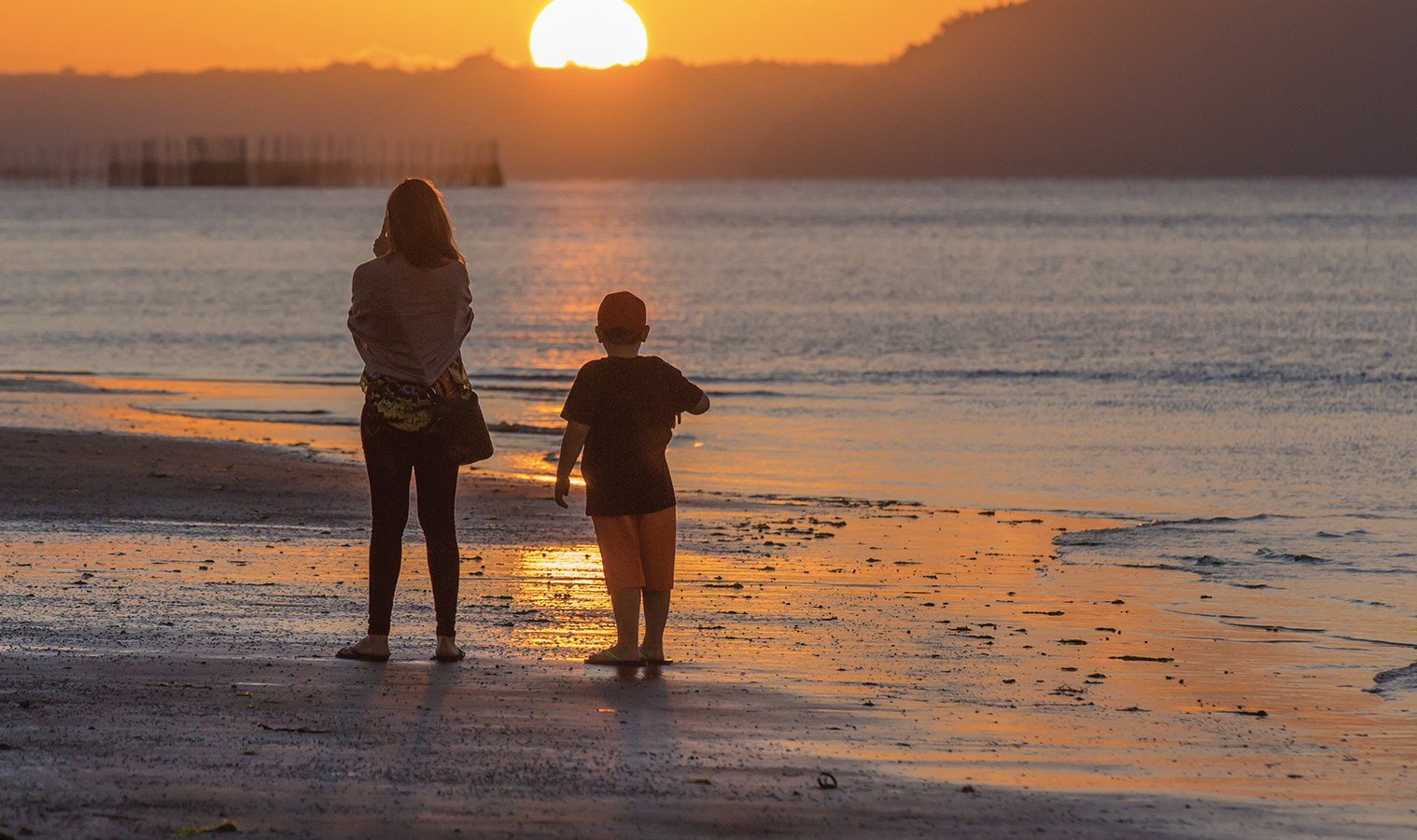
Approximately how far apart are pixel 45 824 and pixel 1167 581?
610cm

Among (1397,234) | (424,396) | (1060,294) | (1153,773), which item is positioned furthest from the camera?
(1397,234)

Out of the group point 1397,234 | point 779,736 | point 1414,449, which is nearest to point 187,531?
point 779,736

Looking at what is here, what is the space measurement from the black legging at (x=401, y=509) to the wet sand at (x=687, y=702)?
262mm

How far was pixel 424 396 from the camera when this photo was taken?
5684mm

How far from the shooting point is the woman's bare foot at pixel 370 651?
5727 mm

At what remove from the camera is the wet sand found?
411cm

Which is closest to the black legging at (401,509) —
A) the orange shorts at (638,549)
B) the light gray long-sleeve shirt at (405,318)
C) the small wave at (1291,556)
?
the light gray long-sleeve shirt at (405,318)

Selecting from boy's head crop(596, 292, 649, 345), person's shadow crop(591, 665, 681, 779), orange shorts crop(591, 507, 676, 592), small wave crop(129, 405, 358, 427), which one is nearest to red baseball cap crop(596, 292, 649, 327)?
boy's head crop(596, 292, 649, 345)

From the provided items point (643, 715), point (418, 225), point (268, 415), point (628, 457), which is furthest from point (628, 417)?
point (268, 415)

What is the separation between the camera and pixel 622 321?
5.80m

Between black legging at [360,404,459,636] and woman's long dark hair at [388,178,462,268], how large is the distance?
2.04ft

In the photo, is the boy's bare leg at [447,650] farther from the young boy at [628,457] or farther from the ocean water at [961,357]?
the ocean water at [961,357]

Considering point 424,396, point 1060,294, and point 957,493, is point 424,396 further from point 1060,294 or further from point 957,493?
point 1060,294

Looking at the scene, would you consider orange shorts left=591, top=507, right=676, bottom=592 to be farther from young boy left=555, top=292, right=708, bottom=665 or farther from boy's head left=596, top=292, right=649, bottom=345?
boy's head left=596, top=292, right=649, bottom=345
